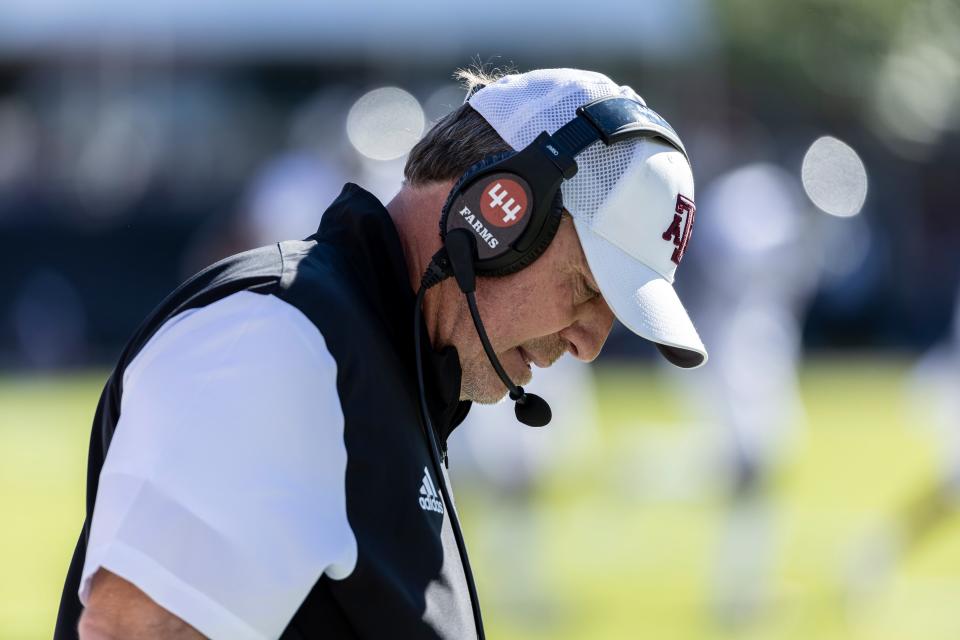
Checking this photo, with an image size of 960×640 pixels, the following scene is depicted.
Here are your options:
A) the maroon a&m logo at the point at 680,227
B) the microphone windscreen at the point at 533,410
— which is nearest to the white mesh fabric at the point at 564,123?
the maroon a&m logo at the point at 680,227

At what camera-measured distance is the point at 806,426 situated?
15.1 m

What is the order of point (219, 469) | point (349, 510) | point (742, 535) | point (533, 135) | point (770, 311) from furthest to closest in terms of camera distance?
1. point (770, 311)
2. point (742, 535)
3. point (533, 135)
4. point (349, 510)
5. point (219, 469)

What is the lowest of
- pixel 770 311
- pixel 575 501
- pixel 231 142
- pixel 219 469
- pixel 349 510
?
pixel 231 142

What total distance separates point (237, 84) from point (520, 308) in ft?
85.6

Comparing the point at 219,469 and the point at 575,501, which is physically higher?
the point at 219,469

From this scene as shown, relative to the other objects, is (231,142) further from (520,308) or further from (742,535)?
(520,308)

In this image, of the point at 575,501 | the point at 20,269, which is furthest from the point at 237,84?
the point at 575,501

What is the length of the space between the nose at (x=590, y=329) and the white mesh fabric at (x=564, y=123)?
0.70 feet

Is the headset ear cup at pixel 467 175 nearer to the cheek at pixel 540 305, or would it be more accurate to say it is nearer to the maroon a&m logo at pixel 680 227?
the cheek at pixel 540 305

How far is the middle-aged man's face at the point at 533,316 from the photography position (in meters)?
2.32

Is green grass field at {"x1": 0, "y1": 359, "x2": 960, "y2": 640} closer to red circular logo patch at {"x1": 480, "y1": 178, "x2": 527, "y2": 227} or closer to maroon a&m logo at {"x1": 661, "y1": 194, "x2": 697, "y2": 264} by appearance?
maroon a&m logo at {"x1": 661, "y1": 194, "x2": 697, "y2": 264}

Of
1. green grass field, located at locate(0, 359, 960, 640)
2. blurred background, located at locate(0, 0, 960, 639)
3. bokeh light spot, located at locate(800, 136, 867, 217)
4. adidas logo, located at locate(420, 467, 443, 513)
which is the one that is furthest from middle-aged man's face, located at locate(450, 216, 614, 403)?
bokeh light spot, located at locate(800, 136, 867, 217)

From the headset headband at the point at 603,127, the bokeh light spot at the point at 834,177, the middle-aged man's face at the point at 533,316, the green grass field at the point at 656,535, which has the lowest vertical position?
the bokeh light spot at the point at 834,177

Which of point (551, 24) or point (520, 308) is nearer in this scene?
point (520, 308)
